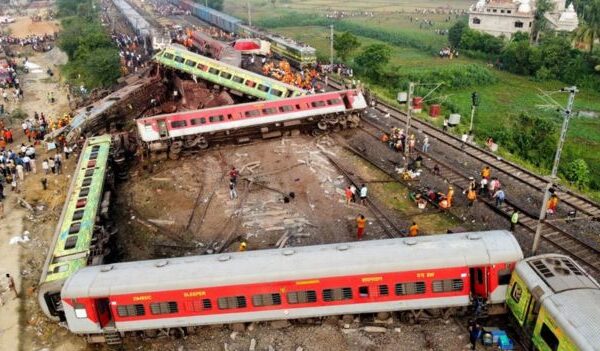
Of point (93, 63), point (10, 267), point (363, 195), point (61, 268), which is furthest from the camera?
point (93, 63)

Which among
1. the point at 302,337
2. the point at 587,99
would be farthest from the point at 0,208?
the point at 587,99

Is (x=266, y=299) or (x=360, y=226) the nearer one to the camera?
(x=266, y=299)

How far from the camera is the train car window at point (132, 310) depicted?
17516mm

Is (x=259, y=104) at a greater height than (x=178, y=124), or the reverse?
(x=259, y=104)

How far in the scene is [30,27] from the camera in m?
108

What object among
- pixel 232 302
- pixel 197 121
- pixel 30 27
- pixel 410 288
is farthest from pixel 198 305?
pixel 30 27

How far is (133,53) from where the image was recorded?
65.2 m

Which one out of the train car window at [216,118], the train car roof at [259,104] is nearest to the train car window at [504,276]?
the train car roof at [259,104]

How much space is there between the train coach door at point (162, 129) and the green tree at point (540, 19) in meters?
62.0

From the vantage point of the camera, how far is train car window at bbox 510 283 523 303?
16.4 meters

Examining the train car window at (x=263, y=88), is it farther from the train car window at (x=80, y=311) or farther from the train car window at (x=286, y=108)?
the train car window at (x=80, y=311)

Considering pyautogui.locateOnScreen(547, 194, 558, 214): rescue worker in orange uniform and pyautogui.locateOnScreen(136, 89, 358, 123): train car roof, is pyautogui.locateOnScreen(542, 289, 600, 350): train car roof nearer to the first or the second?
pyautogui.locateOnScreen(547, 194, 558, 214): rescue worker in orange uniform

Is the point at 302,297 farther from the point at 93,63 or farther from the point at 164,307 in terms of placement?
the point at 93,63

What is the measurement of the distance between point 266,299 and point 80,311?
20.8 ft
